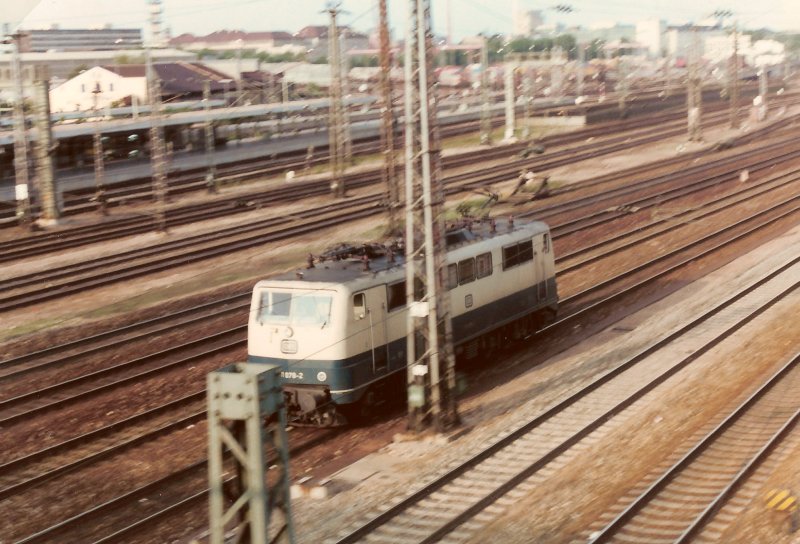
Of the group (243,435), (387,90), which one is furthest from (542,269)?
Answer: (243,435)

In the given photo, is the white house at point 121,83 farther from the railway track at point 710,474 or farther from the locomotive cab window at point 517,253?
the railway track at point 710,474

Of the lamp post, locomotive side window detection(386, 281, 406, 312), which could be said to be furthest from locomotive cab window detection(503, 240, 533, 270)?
the lamp post

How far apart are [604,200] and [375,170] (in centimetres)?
1810

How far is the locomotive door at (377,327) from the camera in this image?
1980 cm

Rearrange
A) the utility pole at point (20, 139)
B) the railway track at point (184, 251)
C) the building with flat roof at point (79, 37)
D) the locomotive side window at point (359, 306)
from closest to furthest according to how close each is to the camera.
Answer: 1. the locomotive side window at point (359, 306)
2. the railway track at point (184, 251)
3. the utility pole at point (20, 139)
4. the building with flat roof at point (79, 37)

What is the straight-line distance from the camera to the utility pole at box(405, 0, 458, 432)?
18.2 m

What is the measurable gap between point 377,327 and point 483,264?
3964mm

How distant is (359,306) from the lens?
19.5m

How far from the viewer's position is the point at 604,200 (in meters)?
49.2

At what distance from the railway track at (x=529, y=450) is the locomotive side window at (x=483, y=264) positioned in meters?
3.21

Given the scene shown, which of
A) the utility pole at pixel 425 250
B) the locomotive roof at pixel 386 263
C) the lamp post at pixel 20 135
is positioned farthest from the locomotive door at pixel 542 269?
the lamp post at pixel 20 135

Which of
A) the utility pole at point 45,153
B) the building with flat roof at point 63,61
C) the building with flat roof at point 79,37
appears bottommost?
the utility pole at point 45,153

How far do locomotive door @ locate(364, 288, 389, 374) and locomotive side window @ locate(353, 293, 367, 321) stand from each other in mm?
58

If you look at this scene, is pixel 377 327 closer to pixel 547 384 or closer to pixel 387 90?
pixel 547 384
